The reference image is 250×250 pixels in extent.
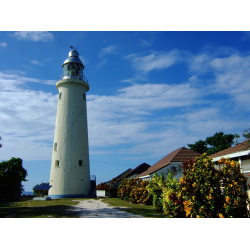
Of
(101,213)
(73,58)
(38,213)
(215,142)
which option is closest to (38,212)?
(38,213)

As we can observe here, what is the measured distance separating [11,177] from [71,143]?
27.3ft

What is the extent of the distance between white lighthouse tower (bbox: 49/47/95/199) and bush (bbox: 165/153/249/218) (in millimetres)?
18758

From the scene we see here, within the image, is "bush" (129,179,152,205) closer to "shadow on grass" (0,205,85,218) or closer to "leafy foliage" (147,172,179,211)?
"leafy foliage" (147,172,179,211)

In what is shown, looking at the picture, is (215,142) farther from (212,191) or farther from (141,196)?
(212,191)

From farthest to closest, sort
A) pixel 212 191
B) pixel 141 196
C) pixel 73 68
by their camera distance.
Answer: pixel 73 68
pixel 141 196
pixel 212 191

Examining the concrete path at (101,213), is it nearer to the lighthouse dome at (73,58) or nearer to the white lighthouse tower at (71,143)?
the white lighthouse tower at (71,143)

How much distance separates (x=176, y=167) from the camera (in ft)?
76.2

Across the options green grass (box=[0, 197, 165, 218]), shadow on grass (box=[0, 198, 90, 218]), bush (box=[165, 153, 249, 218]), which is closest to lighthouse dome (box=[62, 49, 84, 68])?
green grass (box=[0, 197, 165, 218])

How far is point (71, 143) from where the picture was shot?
25.6 metres

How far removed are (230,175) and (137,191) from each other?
455 inches

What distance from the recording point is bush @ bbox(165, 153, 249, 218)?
7578mm
